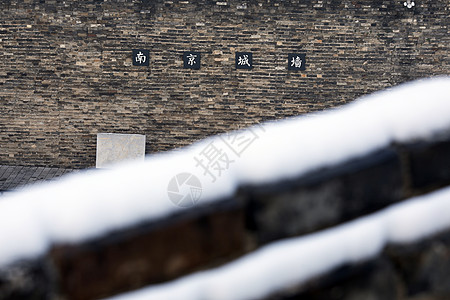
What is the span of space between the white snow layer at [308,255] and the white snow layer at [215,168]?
0.52 ft

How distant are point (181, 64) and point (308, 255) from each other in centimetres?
799

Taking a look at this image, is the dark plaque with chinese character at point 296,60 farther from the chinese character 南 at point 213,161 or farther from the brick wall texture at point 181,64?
the chinese character 南 at point 213,161

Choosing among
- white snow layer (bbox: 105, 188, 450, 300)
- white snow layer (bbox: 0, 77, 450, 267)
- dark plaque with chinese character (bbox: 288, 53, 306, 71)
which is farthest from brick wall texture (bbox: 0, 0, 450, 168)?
white snow layer (bbox: 105, 188, 450, 300)

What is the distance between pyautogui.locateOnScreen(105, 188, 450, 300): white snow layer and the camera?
100 cm

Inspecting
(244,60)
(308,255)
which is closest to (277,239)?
(308,255)

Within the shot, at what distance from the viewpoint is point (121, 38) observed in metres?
8.69

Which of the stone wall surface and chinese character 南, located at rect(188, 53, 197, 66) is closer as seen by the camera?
the stone wall surface

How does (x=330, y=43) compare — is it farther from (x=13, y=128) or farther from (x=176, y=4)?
(x=13, y=128)

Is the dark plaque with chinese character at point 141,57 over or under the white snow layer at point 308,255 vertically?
over

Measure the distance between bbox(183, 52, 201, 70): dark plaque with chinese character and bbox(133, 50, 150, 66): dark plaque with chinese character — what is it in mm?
694

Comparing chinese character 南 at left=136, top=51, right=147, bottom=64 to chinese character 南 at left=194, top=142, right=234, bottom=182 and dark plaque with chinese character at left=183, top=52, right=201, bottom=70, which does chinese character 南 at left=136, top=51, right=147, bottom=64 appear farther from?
chinese character 南 at left=194, top=142, right=234, bottom=182

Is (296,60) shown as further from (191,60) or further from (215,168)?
(215,168)

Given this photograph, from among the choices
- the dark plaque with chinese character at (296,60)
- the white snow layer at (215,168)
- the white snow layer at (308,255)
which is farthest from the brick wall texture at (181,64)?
the white snow layer at (308,255)

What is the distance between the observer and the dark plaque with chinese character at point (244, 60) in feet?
28.5
